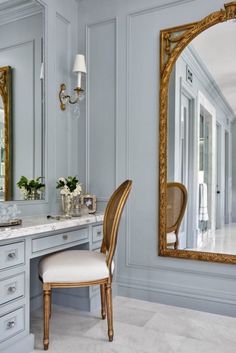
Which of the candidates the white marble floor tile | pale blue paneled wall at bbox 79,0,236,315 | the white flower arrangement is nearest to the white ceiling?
pale blue paneled wall at bbox 79,0,236,315

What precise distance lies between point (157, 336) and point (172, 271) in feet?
2.10

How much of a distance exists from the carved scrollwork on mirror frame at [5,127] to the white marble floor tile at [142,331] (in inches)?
39.7

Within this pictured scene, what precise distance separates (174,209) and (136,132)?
74 centimetres

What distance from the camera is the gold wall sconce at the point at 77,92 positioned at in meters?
2.81

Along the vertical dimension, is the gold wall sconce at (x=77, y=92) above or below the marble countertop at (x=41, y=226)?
above

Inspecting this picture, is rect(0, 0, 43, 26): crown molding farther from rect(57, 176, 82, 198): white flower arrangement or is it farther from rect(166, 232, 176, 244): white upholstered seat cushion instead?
rect(166, 232, 176, 244): white upholstered seat cushion

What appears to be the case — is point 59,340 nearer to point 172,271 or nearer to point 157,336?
point 157,336

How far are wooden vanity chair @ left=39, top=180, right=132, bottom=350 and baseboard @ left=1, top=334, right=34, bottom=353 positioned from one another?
0.27 ft

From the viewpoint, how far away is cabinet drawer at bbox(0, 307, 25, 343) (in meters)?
1.82

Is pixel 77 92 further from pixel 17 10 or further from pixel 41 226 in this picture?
pixel 41 226

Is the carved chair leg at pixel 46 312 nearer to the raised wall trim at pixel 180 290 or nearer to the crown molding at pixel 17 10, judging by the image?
the raised wall trim at pixel 180 290

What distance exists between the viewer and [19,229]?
187 centimetres

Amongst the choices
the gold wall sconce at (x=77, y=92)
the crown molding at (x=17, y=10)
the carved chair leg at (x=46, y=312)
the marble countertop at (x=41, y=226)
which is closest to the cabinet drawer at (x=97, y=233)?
the marble countertop at (x=41, y=226)

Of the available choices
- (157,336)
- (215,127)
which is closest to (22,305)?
(157,336)
